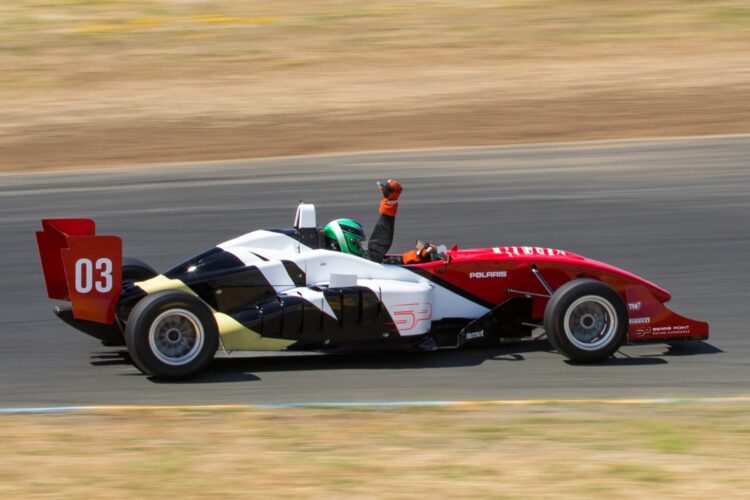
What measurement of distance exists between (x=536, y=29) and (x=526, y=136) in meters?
8.16

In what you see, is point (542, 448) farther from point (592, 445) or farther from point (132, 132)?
point (132, 132)

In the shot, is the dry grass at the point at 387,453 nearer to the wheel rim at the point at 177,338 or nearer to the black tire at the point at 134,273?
the wheel rim at the point at 177,338

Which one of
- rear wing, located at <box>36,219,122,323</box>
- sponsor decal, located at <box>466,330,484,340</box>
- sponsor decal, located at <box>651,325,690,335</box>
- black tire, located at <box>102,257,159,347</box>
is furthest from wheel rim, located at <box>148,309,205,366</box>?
sponsor decal, located at <box>651,325,690,335</box>

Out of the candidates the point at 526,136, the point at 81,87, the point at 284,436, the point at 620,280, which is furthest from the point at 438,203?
the point at 81,87

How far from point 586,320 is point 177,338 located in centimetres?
327

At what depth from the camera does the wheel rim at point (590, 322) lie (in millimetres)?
9250

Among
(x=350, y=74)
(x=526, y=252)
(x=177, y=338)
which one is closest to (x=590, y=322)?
(x=526, y=252)

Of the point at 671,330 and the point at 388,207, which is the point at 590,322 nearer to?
the point at 671,330

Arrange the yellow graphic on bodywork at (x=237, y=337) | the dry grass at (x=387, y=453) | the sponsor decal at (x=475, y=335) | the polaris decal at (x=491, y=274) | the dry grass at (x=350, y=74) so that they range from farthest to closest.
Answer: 1. the dry grass at (x=350, y=74)
2. the polaris decal at (x=491, y=274)
3. the sponsor decal at (x=475, y=335)
4. the yellow graphic on bodywork at (x=237, y=337)
5. the dry grass at (x=387, y=453)

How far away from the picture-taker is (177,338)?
8.92 m

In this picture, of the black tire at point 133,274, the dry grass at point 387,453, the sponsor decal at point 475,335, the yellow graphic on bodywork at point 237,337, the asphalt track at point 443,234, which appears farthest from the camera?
the black tire at point 133,274

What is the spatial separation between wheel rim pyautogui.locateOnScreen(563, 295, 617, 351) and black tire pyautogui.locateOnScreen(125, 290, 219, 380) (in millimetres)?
2823

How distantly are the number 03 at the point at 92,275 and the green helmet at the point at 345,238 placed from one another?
1.85 metres

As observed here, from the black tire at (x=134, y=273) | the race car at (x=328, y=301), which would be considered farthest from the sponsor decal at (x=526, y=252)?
the black tire at (x=134, y=273)
